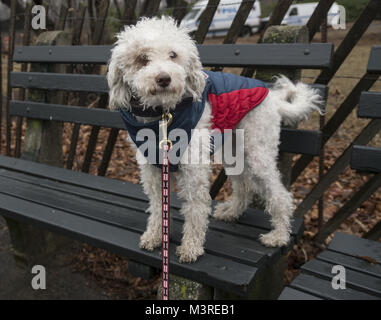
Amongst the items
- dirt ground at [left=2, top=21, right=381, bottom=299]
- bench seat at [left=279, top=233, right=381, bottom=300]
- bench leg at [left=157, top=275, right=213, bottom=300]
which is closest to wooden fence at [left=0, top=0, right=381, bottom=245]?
dirt ground at [left=2, top=21, right=381, bottom=299]

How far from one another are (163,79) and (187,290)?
3.21ft

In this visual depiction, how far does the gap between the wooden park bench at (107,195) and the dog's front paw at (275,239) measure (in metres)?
0.04

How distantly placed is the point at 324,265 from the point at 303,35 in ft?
4.27

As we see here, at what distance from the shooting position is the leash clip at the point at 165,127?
1687 mm

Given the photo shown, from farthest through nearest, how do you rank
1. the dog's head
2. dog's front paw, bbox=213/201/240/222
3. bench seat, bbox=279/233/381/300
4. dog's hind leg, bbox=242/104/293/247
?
dog's front paw, bbox=213/201/240/222
dog's hind leg, bbox=242/104/293/247
the dog's head
bench seat, bbox=279/233/381/300

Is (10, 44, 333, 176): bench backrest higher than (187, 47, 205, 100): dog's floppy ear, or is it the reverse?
(10, 44, 333, 176): bench backrest

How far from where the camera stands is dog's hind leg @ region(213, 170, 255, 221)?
2.21 m

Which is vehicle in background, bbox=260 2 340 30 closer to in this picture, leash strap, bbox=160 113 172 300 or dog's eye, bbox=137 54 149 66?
dog's eye, bbox=137 54 149 66

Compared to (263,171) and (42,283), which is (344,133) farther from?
(42,283)

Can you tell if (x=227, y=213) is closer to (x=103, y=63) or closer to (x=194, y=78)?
(x=194, y=78)

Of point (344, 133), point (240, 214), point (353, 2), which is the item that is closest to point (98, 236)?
point (240, 214)

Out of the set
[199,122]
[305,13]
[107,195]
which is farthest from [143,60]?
[305,13]

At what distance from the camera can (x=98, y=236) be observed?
1.99m
